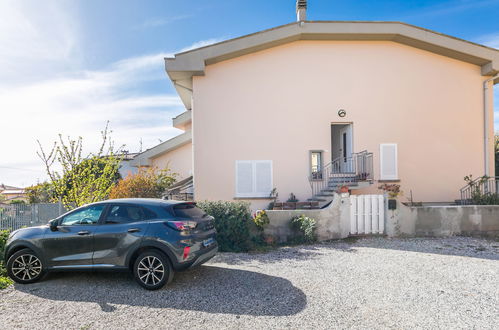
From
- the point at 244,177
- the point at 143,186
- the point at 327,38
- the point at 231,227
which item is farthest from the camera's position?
the point at 143,186

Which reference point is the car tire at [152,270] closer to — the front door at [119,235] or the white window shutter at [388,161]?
the front door at [119,235]

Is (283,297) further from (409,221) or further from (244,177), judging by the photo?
(244,177)

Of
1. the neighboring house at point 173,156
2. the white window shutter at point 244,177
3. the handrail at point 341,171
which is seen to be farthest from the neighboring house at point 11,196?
the handrail at point 341,171

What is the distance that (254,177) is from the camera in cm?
1188

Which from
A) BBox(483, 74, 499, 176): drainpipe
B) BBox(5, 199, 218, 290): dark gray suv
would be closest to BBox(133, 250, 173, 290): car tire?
BBox(5, 199, 218, 290): dark gray suv

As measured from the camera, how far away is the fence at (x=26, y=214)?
10.0 metres

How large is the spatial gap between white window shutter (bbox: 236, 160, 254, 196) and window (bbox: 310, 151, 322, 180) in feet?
7.96

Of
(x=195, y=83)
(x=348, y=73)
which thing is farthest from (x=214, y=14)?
(x=348, y=73)

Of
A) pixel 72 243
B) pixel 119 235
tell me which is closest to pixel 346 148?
pixel 119 235

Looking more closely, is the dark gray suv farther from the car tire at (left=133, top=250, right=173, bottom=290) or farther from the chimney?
the chimney

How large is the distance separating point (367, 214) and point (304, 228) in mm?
2022

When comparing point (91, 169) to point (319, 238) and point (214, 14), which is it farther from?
point (319, 238)

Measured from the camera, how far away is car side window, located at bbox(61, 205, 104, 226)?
564cm

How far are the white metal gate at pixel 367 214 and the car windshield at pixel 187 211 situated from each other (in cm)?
506
